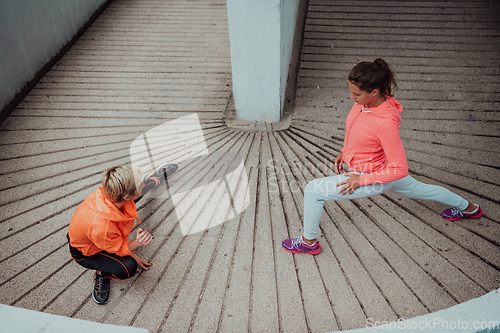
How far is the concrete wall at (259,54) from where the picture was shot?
127 inches

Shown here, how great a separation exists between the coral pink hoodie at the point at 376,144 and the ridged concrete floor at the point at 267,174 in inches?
29.9

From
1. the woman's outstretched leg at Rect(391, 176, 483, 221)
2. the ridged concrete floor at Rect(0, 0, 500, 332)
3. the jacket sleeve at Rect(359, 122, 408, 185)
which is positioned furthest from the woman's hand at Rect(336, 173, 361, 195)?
the ridged concrete floor at Rect(0, 0, 500, 332)

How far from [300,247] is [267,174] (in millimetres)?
923

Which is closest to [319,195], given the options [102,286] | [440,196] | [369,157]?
[369,157]

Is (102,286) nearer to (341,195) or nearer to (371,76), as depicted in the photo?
(341,195)

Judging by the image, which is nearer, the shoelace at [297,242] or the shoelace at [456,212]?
the shoelace at [297,242]

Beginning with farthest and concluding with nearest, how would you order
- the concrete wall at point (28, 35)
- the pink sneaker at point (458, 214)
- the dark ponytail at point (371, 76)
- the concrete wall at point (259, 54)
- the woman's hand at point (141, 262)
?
the concrete wall at point (28, 35)
the concrete wall at point (259, 54)
the pink sneaker at point (458, 214)
the woman's hand at point (141, 262)
the dark ponytail at point (371, 76)

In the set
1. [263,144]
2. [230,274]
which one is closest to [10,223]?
[230,274]

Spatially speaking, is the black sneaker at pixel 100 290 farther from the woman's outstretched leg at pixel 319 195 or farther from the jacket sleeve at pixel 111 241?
the woman's outstretched leg at pixel 319 195

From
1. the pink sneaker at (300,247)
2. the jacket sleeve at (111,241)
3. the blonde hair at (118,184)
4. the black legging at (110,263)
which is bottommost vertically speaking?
the pink sneaker at (300,247)

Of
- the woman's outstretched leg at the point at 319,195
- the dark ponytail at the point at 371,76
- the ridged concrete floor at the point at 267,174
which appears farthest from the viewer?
the ridged concrete floor at the point at 267,174

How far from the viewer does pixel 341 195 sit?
82.8 inches

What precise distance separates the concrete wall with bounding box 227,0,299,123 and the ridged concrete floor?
34cm

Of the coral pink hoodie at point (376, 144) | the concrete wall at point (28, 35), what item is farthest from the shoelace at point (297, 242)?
the concrete wall at point (28, 35)
